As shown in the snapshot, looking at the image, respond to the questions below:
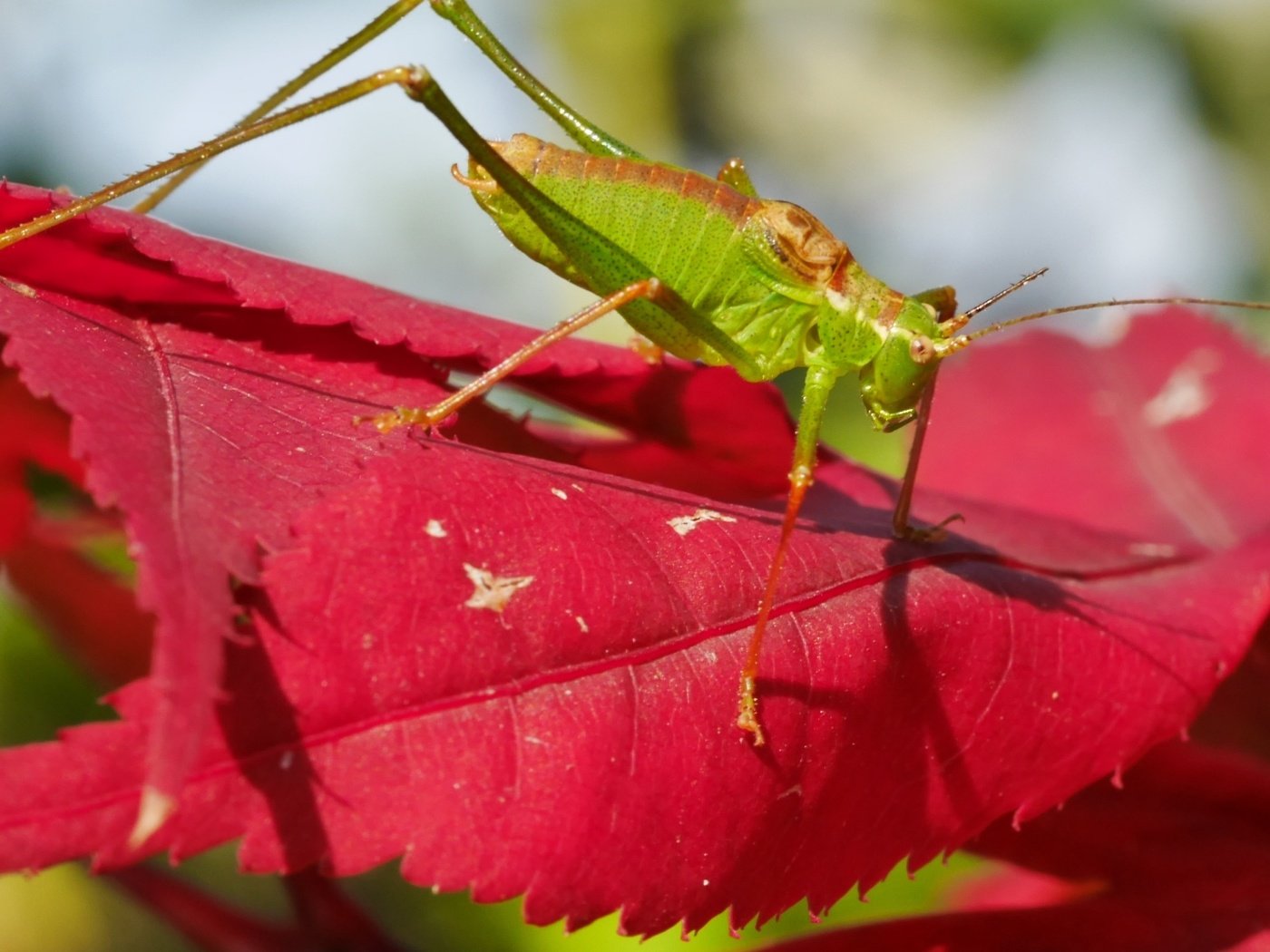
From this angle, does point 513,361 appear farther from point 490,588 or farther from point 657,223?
point 657,223

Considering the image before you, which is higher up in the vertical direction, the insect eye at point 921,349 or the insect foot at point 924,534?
the insect eye at point 921,349

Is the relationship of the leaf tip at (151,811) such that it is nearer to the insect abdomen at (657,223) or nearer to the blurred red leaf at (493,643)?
the blurred red leaf at (493,643)

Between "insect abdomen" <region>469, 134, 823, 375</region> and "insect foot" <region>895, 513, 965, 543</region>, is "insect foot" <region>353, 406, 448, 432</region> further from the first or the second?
"insect abdomen" <region>469, 134, 823, 375</region>

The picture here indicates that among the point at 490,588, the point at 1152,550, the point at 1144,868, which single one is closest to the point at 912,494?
the point at 1152,550

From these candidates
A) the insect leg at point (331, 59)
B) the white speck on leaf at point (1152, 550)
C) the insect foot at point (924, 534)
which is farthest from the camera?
the insect leg at point (331, 59)

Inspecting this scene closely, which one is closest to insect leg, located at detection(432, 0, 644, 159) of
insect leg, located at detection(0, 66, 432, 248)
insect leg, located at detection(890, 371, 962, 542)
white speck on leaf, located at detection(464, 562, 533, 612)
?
insect leg, located at detection(0, 66, 432, 248)

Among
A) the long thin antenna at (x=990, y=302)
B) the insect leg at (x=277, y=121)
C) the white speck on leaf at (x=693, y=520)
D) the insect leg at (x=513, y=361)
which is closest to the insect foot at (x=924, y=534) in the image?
the white speck on leaf at (x=693, y=520)

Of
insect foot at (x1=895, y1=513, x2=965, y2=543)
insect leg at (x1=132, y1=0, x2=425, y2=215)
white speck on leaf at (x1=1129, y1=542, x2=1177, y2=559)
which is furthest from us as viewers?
insect leg at (x1=132, y1=0, x2=425, y2=215)

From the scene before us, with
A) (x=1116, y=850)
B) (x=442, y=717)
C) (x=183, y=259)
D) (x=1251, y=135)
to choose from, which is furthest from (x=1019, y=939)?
(x=1251, y=135)
